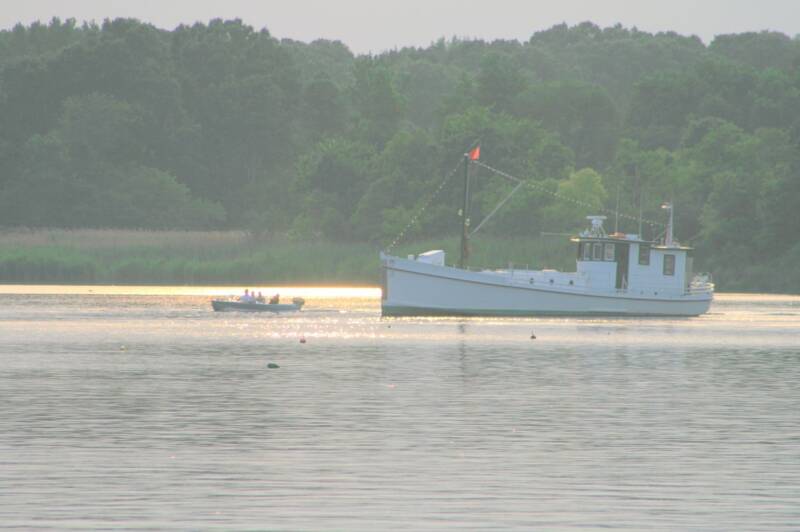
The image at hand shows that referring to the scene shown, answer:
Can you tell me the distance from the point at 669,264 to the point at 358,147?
7724 cm

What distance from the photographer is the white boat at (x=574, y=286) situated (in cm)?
8600

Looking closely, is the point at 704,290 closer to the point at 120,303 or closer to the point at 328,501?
the point at 120,303

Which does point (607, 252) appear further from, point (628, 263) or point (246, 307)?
point (246, 307)

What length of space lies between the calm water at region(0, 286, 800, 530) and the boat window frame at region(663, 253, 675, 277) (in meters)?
25.5

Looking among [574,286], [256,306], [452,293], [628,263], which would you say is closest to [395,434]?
[452,293]

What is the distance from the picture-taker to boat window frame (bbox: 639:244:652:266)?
293ft

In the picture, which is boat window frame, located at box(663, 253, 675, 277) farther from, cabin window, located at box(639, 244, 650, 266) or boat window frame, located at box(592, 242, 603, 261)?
boat window frame, located at box(592, 242, 603, 261)

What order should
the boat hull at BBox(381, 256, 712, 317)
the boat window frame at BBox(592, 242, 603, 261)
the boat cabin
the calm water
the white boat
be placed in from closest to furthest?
the calm water → the boat hull at BBox(381, 256, 712, 317) → the white boat → the boat window frame at BBox(592, 242, 603, 261) → the boat cabin

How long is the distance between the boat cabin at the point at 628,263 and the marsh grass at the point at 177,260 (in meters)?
29.4

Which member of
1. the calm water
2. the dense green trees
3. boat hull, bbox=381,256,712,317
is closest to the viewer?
the calm water

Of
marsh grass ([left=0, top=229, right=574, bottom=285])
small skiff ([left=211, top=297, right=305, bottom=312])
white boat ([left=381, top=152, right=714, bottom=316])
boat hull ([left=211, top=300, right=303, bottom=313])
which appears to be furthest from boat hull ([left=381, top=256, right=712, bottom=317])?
marsh grass ([left=0, top=229, right=574, bottom=285])

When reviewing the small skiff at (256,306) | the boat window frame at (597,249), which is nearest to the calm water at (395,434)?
the boat window frame at (597,249)

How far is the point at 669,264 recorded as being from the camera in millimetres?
90938

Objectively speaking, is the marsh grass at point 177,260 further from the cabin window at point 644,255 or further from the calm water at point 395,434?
the calm water at point 395,434
